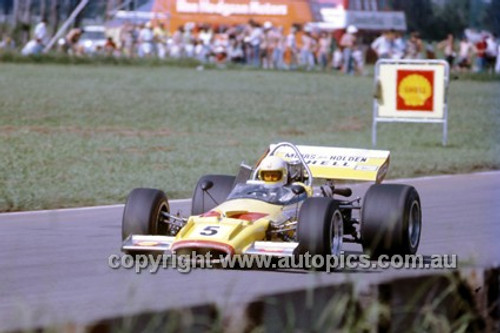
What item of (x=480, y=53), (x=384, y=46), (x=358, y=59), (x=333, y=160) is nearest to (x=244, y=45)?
(x=358, y=59)

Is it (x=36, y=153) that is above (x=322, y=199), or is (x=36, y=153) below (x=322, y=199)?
below

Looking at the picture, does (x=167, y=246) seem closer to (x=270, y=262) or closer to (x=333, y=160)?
(x=270, y=262)

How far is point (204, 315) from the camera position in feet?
14.3

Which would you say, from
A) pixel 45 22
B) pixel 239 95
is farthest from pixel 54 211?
pixel 45 22

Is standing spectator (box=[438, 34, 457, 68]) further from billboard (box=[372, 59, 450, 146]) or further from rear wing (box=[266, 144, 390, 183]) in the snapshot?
rear wing (box=[266, 144, 390, 183])

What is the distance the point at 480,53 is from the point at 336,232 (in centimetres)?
3103

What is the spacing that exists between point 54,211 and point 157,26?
99.4ft

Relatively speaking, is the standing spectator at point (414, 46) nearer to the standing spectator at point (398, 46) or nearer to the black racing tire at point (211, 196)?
the standing spectator at point (398, 46)

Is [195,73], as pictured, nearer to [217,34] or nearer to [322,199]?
[217,34]

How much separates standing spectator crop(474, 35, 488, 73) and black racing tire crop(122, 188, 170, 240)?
30.5 m

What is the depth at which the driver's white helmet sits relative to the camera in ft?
30.5

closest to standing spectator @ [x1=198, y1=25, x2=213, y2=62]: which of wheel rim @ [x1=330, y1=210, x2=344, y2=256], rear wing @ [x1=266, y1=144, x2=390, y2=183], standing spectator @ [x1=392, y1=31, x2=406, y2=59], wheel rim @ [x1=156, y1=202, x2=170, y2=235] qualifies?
standing spectator @ [x1=392, y1=31, x2=406, y2=59]

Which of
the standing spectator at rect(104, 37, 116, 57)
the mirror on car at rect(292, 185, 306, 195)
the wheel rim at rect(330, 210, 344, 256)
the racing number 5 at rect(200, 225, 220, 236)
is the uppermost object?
the mirror on car at rect(292, 185, 306, 195)

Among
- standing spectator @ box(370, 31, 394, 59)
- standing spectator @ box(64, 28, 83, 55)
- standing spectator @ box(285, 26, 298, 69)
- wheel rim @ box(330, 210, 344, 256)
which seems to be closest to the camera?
wheel rim @ box(330, 210, 344, 256)
